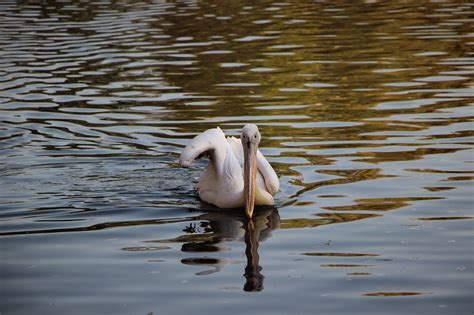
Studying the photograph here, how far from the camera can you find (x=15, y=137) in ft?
32.8

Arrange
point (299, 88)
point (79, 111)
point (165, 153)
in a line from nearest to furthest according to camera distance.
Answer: point (165, 153), point (79, 111), point (299, 88)

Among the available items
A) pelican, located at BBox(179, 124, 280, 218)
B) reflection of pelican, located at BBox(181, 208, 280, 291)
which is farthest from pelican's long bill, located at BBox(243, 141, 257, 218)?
reflection of pelican, located at BBox(181, 208, 280, 291)

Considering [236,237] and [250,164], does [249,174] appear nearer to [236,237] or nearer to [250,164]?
[250,164]

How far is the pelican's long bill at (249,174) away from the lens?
719 cm

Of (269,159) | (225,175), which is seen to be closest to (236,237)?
(225,175)

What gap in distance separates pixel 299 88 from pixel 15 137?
4.14 meters

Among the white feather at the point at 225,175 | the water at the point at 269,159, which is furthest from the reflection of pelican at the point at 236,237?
the white feather at the point at 225,175

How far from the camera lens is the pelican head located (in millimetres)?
7191

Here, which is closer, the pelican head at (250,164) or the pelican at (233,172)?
the pelican head at (250,164)

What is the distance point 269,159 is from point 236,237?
93.4 inches

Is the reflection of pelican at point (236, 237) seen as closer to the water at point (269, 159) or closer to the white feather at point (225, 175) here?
the water at point (269, 159)

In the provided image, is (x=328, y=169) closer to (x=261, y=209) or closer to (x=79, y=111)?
(x=261, y=209)

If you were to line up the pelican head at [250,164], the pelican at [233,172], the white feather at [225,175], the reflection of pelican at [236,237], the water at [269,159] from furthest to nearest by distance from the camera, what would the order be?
the white feather at [225,175] → the pelican at [233,172] → the pelican head at [250,164] → the reflection of pelican at [236,237] → the water at [269,159]

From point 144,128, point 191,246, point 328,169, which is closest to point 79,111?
point 144,128
